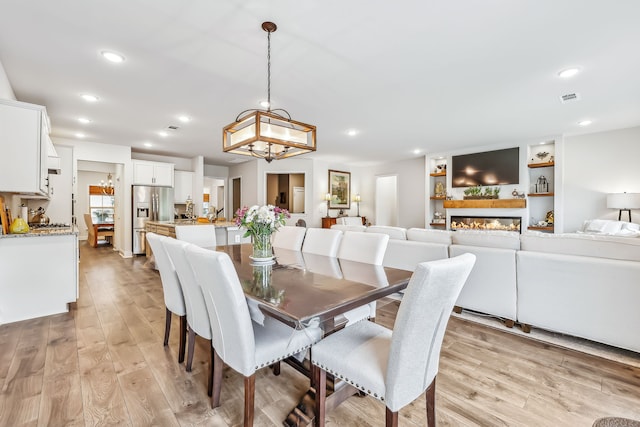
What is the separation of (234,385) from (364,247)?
4.49 feet

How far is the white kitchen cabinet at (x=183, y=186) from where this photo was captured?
7.63 metres

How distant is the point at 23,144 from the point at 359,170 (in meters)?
8.14

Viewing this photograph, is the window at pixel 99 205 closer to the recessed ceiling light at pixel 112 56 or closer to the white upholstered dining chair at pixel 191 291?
the recessed ceiling light at pixel 112 56

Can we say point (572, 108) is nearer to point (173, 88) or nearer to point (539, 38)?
point (539, 38)

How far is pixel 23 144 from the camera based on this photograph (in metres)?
2.86

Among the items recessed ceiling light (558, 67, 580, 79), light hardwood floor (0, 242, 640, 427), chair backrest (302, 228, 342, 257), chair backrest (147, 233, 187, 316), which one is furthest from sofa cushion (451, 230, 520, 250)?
chair backrest (147, 233, 187, 316)

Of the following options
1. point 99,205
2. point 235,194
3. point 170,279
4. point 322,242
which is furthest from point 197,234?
point 99,205

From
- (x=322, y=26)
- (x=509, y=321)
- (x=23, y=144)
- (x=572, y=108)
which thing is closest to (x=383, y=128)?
(x=572, y=108)

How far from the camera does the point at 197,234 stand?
132 inches

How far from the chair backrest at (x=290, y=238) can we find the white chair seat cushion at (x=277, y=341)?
145 centimetres

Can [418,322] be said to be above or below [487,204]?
below

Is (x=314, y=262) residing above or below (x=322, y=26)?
below

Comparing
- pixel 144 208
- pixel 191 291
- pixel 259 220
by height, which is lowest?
A: pixel 191 291

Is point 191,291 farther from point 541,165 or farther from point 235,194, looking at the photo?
point 235,194
